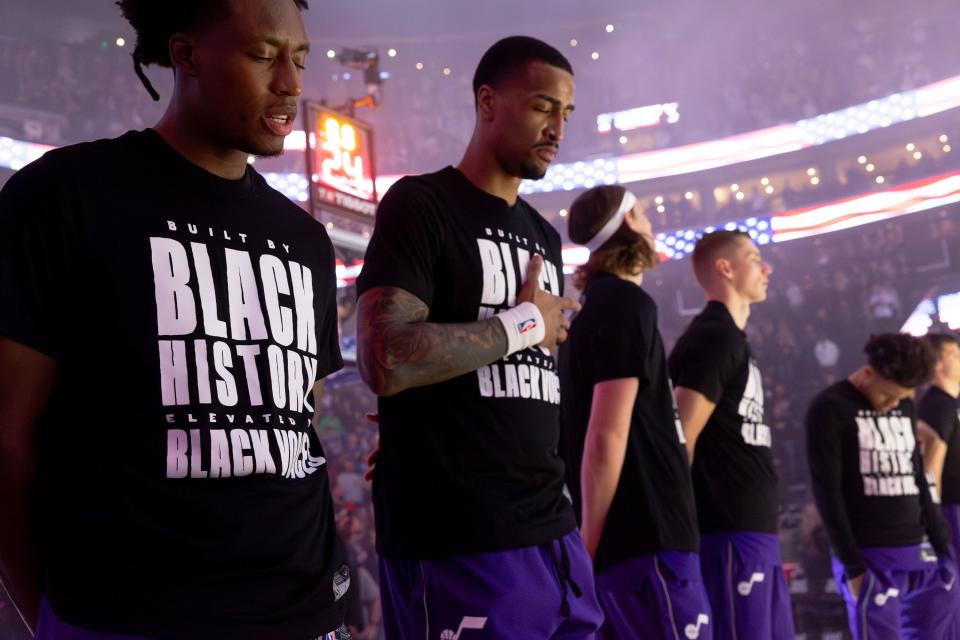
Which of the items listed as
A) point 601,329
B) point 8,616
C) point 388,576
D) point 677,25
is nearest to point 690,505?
point 601,329

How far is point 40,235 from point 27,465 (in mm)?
341

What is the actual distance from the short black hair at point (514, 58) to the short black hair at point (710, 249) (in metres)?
2.01

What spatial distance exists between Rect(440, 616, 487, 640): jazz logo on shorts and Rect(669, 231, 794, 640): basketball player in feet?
6.11

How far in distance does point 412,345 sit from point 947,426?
5.73 metres

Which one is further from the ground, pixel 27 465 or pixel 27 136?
pixel 27 136

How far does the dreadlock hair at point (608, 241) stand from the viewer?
135 inches

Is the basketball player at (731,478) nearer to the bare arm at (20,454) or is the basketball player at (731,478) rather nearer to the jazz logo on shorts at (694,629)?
the jazz logo on shorts at (694,629)

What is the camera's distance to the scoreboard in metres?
11.7

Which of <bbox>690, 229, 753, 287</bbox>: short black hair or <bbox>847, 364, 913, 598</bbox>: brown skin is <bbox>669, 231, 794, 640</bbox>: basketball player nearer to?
<bbox>690, 229, 753, 287</bbox>: short black hair

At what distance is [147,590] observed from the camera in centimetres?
136

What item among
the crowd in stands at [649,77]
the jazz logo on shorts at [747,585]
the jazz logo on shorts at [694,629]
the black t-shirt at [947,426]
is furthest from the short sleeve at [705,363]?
the crowd in stands at [649,77]

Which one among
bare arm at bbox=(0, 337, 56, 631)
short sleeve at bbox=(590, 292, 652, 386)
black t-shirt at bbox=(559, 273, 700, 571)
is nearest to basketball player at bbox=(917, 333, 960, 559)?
black t-shirt at bbox=(559, 273, 700, 571)

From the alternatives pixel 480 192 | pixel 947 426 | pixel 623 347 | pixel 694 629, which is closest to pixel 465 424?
pixel 480 192

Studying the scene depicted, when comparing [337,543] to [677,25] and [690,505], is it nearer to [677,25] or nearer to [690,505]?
[690,505]
